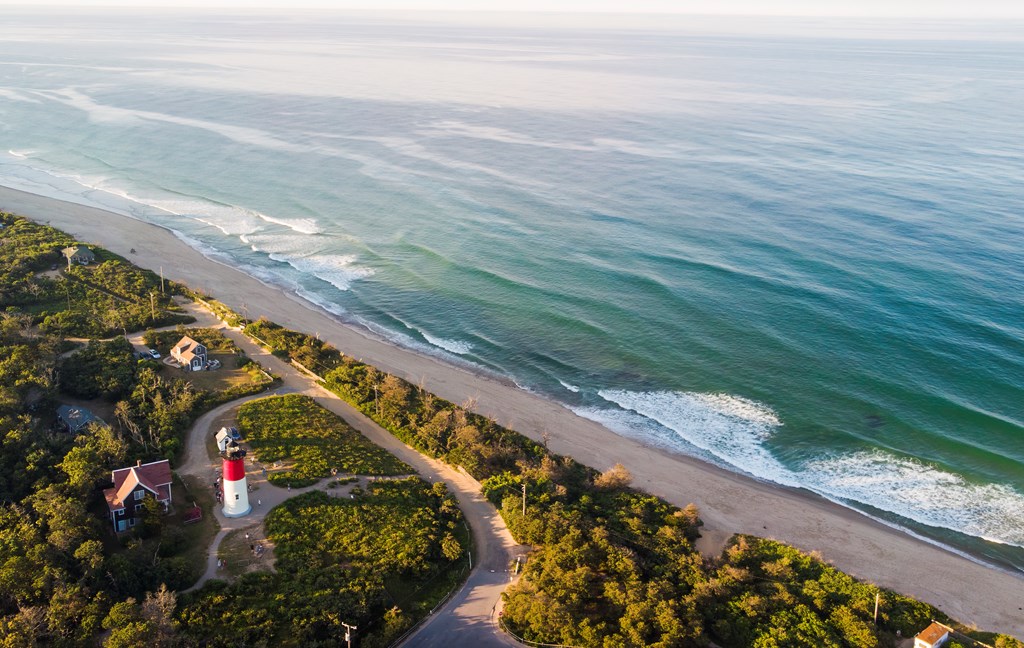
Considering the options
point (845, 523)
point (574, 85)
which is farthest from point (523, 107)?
point (845, 523)

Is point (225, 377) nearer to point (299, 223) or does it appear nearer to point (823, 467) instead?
point (299, 223)

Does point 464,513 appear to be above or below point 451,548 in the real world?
below

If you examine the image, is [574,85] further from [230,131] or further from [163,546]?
[163,546]

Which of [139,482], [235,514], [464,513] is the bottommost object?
[464,513]

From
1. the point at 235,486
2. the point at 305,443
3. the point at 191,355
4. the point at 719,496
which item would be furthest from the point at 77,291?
the point at 719,496

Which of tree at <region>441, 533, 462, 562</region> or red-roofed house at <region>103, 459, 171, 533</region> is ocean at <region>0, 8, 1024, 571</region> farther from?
red-roofed house at <region>103, 459, 171, 533</region>

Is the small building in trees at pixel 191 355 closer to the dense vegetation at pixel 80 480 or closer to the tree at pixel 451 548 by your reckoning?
the dense vegetation at pixel 80 480

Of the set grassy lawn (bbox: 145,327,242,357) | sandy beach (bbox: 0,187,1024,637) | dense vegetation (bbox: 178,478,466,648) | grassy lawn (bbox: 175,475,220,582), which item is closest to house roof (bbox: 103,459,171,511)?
grassy lawn (bbox: 175,475,220,582)
